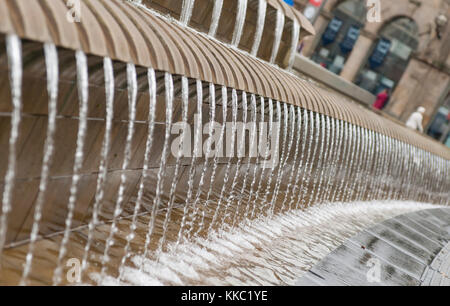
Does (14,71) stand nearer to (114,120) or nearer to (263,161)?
(114,120)

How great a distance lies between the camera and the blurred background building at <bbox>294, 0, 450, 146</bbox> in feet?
86.4

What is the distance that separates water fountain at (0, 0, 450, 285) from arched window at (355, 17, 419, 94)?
20.6 metres

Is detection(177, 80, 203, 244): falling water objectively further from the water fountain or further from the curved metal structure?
the curved metal structure

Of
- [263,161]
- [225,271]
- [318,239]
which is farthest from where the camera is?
[263,161]

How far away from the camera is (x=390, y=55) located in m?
30.6

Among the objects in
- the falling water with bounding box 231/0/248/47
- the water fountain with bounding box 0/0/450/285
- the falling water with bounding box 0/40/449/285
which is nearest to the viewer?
the water fountain with bounding box 0/0/450/285

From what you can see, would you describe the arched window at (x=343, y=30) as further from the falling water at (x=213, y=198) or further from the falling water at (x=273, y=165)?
the falling water at (x=273, y=165)

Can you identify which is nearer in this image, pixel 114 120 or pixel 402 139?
pixel 114 120

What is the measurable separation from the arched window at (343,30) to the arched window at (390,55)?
1637mm

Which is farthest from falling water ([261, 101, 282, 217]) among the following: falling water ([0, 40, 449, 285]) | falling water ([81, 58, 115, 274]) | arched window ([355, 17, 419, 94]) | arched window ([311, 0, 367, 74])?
arched window ([311, 0, 367, 74])

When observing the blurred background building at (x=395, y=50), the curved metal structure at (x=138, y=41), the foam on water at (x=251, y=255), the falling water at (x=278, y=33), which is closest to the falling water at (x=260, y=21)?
the falling water at (x=278, y=33)
